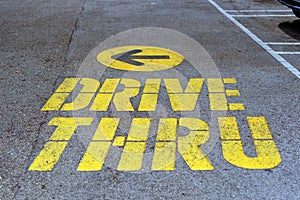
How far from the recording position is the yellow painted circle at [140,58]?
5881mm

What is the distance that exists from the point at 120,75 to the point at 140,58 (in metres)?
0.85

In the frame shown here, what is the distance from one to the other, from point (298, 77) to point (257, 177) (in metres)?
2.76

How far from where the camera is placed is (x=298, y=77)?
→ 5516 mm

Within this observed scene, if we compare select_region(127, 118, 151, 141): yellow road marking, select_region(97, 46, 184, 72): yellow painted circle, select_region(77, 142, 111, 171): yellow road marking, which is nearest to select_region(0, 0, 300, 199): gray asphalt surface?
select_region(77, 142, 111, 171): yellow road marking

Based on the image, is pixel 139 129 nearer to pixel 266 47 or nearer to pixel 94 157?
pixel 94 157

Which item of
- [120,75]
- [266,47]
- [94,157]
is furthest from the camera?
[266,47]

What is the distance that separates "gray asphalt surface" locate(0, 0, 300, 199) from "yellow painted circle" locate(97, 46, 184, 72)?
1.20 feet

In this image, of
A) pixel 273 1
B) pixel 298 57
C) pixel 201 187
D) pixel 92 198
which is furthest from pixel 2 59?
pixel 273 1

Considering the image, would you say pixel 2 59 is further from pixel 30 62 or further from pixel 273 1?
pixel 273 1

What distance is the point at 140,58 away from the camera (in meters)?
6.26

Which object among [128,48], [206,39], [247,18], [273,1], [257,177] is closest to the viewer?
[257,177]

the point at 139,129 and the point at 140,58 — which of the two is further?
the point at 140,58

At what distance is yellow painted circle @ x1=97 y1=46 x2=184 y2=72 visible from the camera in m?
5.88

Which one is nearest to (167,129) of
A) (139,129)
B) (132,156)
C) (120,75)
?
(139,129)
